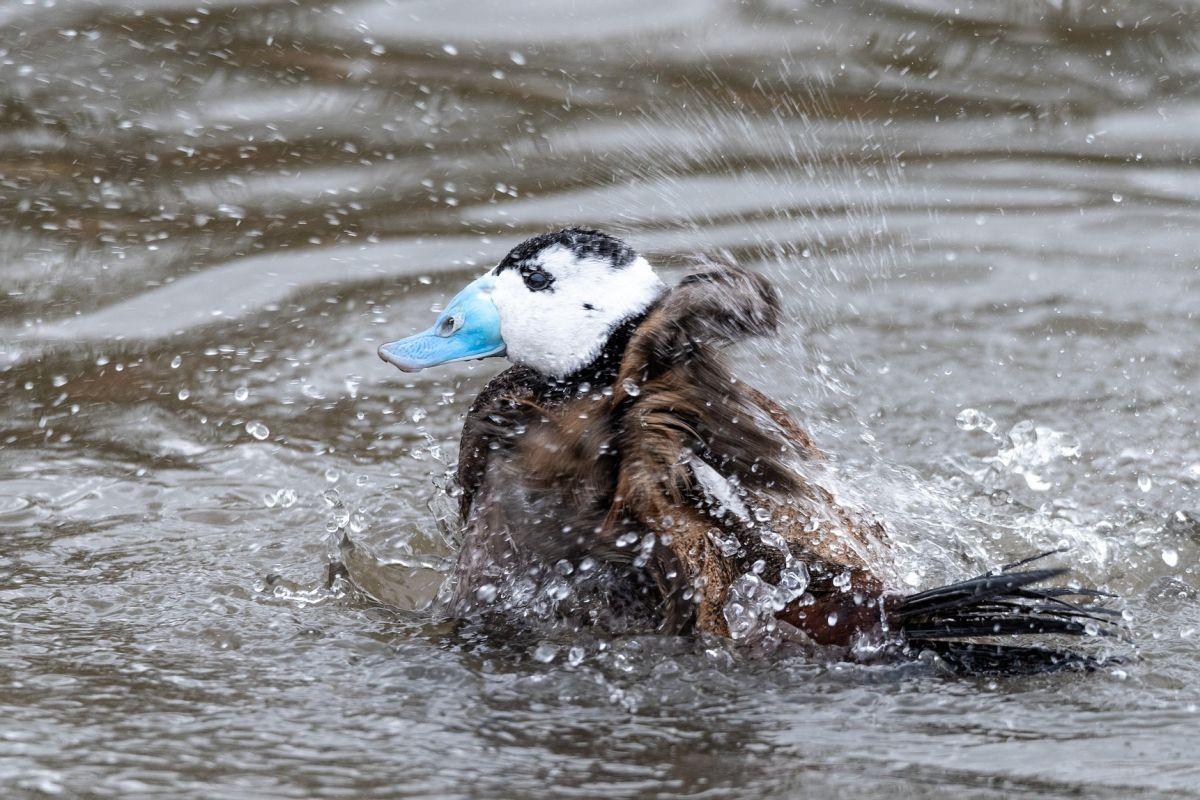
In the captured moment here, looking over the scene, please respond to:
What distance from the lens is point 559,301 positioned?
352cm

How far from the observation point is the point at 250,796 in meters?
2.46

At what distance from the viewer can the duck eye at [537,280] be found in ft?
11.7

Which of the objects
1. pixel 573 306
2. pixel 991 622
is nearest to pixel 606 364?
pixel 573 306

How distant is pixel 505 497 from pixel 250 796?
1.02 metres

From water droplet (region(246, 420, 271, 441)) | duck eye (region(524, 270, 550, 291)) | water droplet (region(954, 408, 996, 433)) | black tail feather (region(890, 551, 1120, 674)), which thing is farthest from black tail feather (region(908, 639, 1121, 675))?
water droplet (region(246, 420, 271, 441))

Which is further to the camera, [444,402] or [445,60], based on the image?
[445,60]

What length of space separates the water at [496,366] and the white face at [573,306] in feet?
2.33

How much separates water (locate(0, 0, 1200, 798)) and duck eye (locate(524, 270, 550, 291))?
2.80ft

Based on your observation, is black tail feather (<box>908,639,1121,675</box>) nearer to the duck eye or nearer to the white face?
the white face

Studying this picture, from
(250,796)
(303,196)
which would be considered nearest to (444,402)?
(303,196)

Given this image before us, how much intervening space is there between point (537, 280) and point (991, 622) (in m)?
1.35

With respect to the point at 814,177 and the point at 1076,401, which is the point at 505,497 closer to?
the point at 1076,401

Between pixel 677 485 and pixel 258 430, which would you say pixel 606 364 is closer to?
pixel 677 485

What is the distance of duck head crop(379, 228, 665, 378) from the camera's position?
11.5ft
